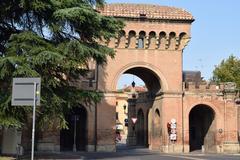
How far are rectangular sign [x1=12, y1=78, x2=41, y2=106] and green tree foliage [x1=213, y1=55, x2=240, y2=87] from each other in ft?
170

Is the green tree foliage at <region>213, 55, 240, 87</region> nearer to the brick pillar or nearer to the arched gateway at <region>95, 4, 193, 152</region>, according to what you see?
the brick pillar

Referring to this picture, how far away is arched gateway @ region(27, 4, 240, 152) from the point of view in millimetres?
46531

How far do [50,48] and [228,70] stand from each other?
4547 cm

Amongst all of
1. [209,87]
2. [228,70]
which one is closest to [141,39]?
[209,87]

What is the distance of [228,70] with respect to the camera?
66.1 m

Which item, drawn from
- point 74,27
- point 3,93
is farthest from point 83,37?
point 3,93

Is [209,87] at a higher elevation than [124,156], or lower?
higher

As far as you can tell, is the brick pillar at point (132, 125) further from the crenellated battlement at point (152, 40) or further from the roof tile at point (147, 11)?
the roof tile at point (147, 11)

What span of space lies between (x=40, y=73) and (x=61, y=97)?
2.14 metres

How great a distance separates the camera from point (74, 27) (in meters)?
25.8

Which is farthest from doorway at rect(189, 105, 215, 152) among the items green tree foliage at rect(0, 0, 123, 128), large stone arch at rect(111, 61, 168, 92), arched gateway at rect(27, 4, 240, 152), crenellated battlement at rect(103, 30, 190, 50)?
green tree foliage at rect(0, 0, 123, 128)

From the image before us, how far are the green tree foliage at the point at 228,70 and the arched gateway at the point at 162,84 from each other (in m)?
16.2

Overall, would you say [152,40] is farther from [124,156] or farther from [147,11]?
[124,156]

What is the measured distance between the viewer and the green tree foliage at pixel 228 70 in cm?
6494
